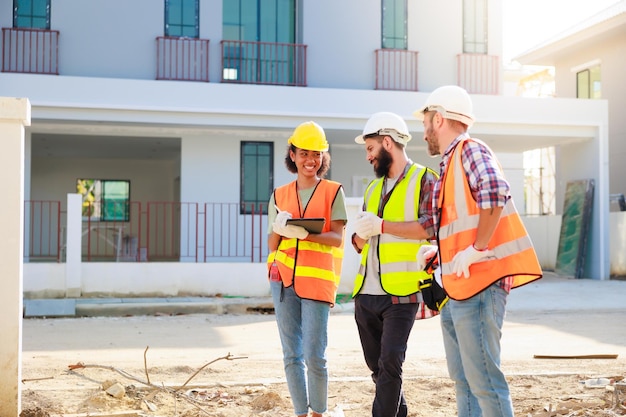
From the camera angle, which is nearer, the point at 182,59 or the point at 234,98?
the point at 234,98

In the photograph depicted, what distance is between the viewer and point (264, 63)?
1716cm

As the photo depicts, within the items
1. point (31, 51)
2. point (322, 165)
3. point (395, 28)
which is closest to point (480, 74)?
point (395, 28)

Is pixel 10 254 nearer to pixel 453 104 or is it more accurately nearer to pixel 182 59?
pixel 453 104

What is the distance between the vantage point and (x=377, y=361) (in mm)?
4328

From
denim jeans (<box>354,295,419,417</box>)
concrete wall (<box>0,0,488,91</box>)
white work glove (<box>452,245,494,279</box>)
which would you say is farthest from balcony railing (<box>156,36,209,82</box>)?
white work glove (<box>452,245,494,279</box>)

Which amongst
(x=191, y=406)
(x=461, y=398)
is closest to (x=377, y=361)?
(x=461, y=398)

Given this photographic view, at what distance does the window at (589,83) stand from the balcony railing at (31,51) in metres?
14.2

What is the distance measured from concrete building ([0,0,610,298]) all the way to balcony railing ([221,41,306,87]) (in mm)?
31

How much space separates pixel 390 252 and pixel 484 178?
103cm

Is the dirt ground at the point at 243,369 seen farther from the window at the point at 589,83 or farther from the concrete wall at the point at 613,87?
the window at the point at 589,83

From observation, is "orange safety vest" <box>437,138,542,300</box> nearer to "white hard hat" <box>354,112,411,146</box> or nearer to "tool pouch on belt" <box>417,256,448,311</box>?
"tool pouch on belt" <box>417,256,448,311</box>

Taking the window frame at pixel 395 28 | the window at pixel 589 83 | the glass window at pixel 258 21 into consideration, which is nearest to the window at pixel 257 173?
Result: the glass window at pixel 258 21

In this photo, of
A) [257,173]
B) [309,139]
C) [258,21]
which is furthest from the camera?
[258,21]

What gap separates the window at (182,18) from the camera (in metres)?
16.2
